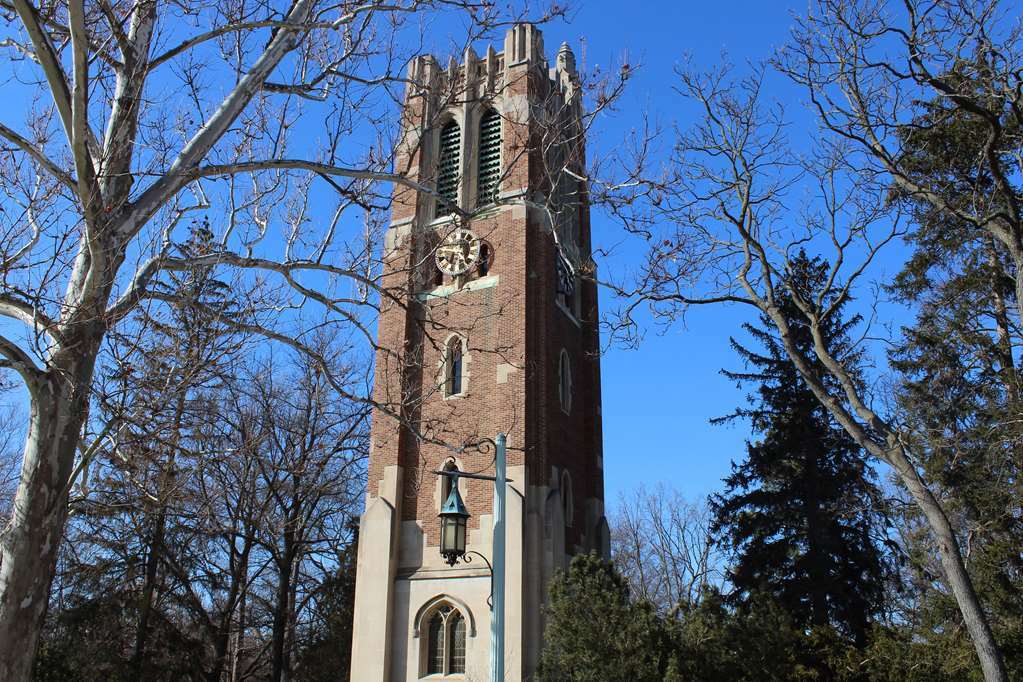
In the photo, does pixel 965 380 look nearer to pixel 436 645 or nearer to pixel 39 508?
pixel 436 645

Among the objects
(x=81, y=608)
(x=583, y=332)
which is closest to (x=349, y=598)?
(x=81, y=608)

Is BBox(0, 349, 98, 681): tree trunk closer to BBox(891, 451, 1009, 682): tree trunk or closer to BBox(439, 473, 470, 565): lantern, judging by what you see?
BBox(439, 473, 470, 565): lantern

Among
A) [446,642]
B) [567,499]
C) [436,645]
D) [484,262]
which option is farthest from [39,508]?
[484,262]

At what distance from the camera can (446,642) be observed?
19156 millimetres

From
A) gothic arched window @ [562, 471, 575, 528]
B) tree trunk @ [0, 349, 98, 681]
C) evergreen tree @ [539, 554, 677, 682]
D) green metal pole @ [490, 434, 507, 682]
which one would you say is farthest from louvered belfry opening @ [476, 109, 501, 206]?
tree trunk @ [0, 349, 98, 681]

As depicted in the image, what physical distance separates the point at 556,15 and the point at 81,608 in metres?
20.6

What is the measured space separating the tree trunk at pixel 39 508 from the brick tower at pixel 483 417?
392 inches

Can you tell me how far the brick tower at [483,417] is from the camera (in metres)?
18.8

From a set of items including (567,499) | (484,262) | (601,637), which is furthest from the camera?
(484,262)

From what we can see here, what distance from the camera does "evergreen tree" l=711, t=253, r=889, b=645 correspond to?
20.1m

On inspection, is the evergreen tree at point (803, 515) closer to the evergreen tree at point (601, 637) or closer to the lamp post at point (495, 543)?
the evergreen tree at point (601, 637)

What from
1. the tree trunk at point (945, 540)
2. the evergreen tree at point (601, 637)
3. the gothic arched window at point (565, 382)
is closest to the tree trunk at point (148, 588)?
the gothic arched window at point (565, 382)

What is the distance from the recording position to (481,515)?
64.1 ft

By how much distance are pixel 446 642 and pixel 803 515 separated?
30.0 ft
